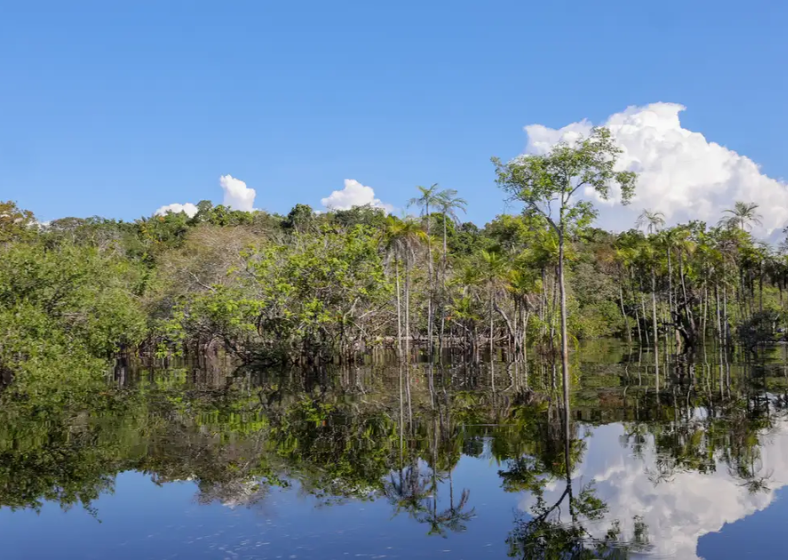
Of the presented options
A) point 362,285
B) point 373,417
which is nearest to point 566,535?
point 373,417

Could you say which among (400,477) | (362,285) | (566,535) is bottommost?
(566,535)

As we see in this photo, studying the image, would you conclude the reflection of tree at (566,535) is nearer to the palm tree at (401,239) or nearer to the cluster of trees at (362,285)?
the cluster of trees at (362,285)

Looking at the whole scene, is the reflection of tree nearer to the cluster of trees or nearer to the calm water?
the calm water

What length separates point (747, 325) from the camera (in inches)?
1957

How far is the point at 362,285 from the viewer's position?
3609cm

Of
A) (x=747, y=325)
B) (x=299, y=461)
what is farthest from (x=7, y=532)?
(x=747, y=325)

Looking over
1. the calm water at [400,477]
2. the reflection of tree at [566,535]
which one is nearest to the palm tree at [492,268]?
the calm water at [400,477]

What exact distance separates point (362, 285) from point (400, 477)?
2400 centimetres

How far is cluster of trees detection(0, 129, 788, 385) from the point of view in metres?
25.3

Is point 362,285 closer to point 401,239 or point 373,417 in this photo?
point 401,239

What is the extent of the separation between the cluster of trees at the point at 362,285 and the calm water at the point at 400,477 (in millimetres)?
6398

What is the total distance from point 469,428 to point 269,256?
20.0m

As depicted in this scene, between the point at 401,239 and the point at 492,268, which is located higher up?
the point at 401,239

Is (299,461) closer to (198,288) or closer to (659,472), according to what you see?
(659,472)
